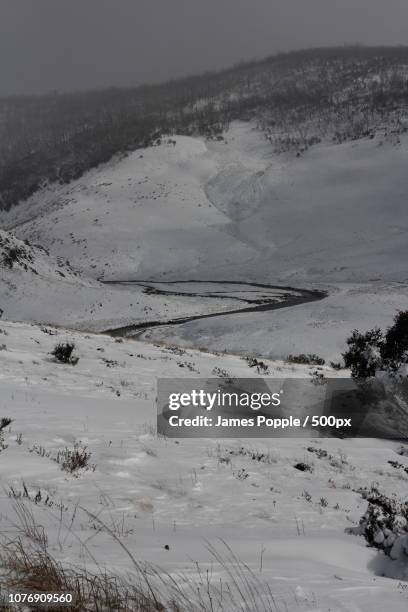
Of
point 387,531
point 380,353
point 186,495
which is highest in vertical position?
point 387,531

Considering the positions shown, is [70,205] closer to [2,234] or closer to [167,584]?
[2,234]

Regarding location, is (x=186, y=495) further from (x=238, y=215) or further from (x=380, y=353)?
(x=238, y=215)

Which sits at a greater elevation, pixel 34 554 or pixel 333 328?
pixel 34 554

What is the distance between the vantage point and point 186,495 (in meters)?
5.57

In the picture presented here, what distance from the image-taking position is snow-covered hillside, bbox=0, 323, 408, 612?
316 centimetres

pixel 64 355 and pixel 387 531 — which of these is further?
pixel 64 355

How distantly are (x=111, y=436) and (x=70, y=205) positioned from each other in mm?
100700

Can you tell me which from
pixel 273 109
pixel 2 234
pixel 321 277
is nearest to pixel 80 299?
pixel 2 234

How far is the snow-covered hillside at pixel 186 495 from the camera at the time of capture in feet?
10.4

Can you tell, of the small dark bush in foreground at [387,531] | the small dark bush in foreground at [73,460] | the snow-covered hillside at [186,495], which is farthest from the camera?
the small dark bush in foreground at [73,460]

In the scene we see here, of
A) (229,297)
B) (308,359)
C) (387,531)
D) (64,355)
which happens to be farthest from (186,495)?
(229,297)

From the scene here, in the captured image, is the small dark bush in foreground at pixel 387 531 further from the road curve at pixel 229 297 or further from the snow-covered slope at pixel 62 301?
the snow-covered slope at pixel 62 301

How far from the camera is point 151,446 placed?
747cm

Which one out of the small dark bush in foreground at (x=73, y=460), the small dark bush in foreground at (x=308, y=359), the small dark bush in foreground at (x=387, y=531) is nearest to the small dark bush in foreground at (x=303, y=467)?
the small dark bush in foreground at (x=387, y=531)
